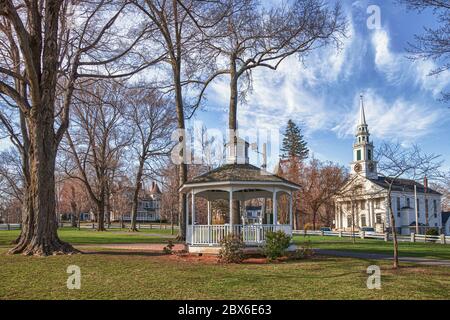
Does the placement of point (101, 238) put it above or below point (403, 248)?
above

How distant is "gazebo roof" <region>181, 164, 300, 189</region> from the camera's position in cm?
1772

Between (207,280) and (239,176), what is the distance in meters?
7.46

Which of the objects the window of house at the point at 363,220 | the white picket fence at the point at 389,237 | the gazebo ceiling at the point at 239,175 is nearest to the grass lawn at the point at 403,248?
the white picket fence at the point at 389,237

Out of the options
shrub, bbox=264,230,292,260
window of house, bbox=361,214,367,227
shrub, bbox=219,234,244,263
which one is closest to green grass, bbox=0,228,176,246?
shrub, bbox=219,234,244,263

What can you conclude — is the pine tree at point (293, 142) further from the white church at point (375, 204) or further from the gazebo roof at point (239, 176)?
the gazebo roof at point (239, 176)

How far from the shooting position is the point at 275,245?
53.0 feet

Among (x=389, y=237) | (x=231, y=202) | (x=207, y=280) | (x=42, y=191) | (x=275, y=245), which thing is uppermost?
(x=42, y=191)

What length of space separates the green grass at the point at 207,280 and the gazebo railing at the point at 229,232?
248 centimetres

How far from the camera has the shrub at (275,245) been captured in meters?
16.1

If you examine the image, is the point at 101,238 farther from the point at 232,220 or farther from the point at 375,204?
the point at 375,204

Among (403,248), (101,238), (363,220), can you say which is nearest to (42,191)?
(101,238)

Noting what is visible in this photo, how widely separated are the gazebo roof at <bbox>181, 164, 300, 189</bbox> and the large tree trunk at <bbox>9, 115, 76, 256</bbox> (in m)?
5.75
